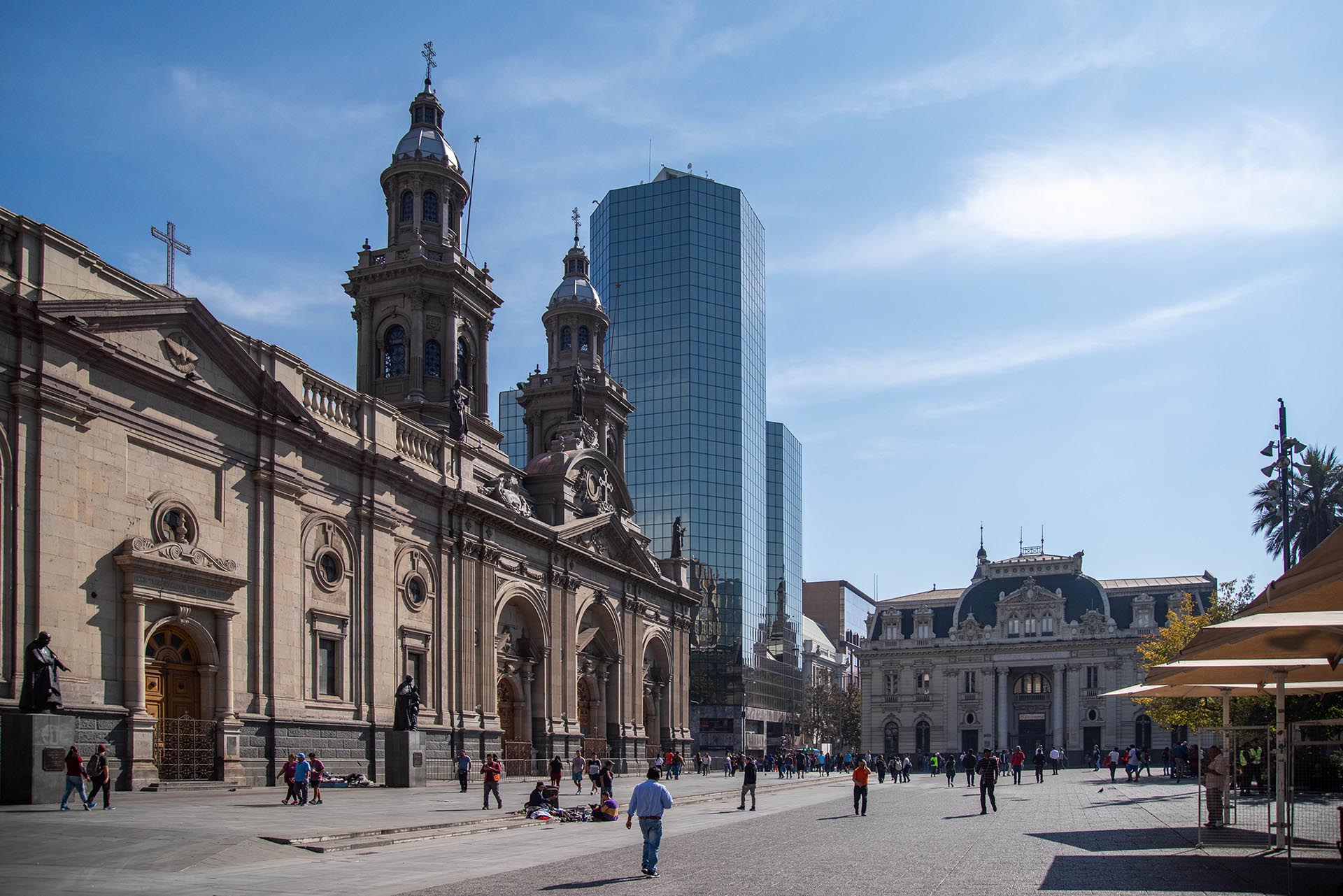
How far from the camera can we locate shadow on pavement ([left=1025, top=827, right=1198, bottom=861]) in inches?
875

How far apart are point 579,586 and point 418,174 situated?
2126 centimetres

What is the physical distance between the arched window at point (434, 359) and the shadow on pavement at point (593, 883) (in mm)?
44466

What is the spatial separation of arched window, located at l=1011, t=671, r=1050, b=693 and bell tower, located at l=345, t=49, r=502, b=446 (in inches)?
2957

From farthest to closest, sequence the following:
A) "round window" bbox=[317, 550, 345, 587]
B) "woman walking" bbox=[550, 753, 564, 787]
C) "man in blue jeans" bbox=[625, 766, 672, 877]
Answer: "round window" bbox=[317, 550, 345, 587]
"woman walking" bbox=[550, 753, 564, 787]
"man in blue jeans" bbox=[625, 766, 672, 877]

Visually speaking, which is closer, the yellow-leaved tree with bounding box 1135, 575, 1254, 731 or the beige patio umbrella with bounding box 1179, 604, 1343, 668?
the beige patio umbrella with bounding box 1179, 604, 1343, 668

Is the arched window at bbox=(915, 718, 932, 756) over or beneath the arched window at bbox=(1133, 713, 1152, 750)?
beneath

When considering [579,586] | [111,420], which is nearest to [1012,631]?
[579,586]

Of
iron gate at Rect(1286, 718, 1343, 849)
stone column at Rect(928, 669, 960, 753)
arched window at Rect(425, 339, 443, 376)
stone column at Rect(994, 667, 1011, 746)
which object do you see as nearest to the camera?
iron gate at Rect(1286, 718, 1343, 849)

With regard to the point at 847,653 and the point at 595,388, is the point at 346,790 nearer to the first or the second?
the point at 595,388

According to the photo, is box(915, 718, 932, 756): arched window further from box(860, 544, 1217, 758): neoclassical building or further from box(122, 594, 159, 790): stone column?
box(122, 594, 159, 790): stone column

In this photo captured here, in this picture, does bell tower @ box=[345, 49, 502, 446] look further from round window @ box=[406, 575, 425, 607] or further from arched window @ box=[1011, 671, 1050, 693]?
arched window @ box=[1011, 671, 1050, 693]

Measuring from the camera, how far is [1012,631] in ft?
391

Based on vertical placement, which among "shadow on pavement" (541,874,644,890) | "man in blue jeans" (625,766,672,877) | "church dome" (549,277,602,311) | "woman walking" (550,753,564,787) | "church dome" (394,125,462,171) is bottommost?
"woman walking" (550,753,564,787)

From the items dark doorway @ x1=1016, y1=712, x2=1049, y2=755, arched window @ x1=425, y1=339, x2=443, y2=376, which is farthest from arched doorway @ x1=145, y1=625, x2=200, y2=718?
dark doorway @ x1=1016, y1=712, x2=1049, y2=755
